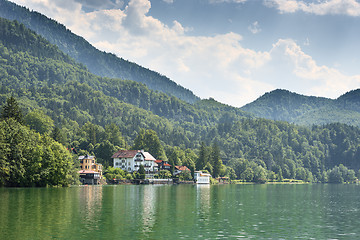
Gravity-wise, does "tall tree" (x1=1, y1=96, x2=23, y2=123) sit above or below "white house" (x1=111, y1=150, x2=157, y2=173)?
above

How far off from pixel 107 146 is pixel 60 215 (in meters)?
150

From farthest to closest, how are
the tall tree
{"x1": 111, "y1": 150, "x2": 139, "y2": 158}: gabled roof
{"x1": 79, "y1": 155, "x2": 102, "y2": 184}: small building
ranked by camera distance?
{"x1": 111, "y1": 150, "x2": 139, "y2": 158}: gabled roof
{"x1": 79, "y1": 155, "x2": 102, "y2": 184}: small building
the tall tree

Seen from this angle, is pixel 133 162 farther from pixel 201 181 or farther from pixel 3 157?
pixel 3 157

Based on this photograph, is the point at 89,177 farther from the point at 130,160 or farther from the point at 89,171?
the point at 130,160

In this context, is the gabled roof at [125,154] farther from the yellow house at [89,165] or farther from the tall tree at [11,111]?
the tall tree at [11,111]

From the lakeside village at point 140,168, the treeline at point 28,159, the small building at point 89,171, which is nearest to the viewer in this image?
the treeline at point 28,159

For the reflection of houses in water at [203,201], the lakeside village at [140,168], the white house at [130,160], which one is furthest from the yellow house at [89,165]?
the reflection of houses in water at [203,201]

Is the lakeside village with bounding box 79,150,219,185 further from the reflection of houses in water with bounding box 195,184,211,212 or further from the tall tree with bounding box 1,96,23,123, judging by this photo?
the reflection of houses in water with bounding box 195,184,211,212

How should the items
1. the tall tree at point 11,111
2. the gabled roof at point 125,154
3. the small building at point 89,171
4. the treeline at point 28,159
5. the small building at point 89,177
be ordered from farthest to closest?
the gabled roof at point 125,154
the small building at point 89,171
the small building at point 89,177
the tall tree at point 11,111
the treeline at point 28,159

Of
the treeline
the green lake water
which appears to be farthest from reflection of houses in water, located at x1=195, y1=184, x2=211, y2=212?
the treeline

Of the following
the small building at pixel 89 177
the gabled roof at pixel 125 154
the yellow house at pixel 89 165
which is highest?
the gabled roof at pixel 125 154

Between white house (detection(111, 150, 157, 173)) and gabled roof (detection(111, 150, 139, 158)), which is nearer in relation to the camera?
gabled roof (detection(111, 150, 139, 158))

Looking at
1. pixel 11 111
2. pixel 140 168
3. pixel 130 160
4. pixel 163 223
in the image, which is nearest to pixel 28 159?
pixel 11 111

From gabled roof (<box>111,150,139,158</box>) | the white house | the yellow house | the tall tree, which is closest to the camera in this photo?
the tall tree
